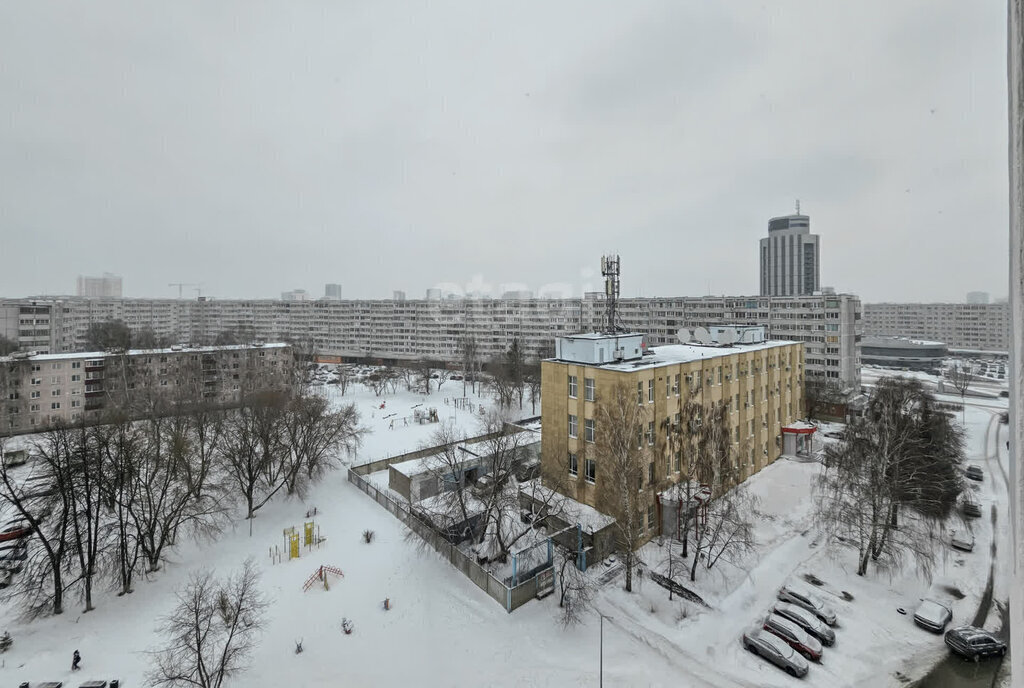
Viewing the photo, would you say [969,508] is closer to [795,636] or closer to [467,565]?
[795,636]

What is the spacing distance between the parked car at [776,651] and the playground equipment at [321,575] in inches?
627

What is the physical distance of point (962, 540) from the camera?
72.4 feet

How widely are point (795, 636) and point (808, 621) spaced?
1218 mm

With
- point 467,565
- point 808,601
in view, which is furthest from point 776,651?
point 467,565

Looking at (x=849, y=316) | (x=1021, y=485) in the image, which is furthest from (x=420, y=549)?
(x=849, y=316)

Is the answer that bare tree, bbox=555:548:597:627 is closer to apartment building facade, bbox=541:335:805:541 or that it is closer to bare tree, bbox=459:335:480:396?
apartment building facade, bbox=541:335:805:541

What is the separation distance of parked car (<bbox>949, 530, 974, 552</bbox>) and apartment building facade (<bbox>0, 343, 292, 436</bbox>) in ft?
157

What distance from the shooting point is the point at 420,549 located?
2097 centimetres

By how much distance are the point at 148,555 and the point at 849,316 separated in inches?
2408

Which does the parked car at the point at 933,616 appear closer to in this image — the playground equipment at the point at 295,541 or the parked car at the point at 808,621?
the parked car at the point at 808,621

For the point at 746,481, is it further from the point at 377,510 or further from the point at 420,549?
the point at 377,510

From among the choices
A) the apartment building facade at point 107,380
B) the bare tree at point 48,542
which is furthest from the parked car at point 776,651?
the apartment building facade at point 107,380

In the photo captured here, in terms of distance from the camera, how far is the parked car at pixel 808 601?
675 inches

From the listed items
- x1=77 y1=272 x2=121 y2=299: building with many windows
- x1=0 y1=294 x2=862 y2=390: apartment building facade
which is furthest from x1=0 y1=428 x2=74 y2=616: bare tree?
x1=77 y1=272 x2=121 y2=299: building with many windows
